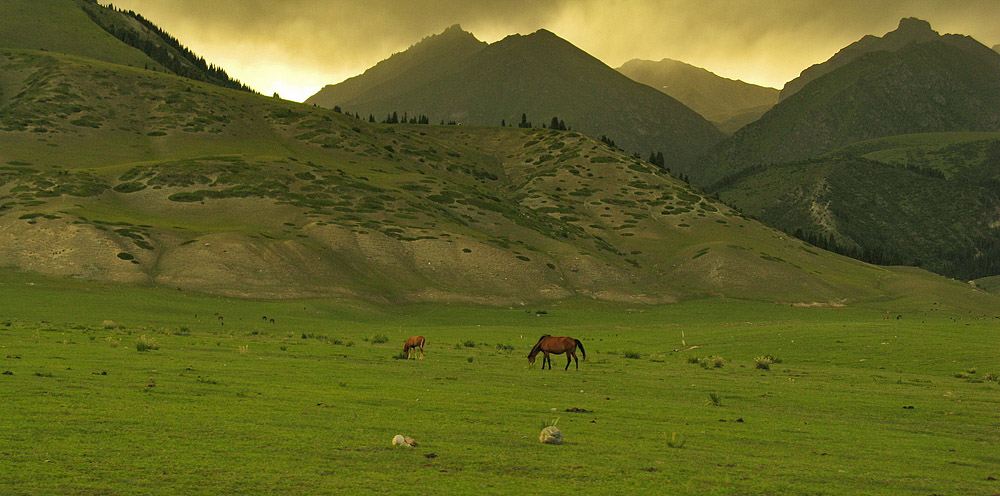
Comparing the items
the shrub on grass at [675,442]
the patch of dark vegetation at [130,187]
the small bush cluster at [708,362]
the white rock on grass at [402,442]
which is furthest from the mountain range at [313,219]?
the shrub on grass at [675,442]

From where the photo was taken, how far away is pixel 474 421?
16344 millimetres

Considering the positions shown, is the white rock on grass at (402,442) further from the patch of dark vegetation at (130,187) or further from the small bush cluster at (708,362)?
the patch of dark vegetation at (130,187)

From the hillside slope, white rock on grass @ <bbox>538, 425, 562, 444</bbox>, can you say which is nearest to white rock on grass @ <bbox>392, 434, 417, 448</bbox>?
white rock on grass @ <bbox>538, 425, 562, 444</bbox>

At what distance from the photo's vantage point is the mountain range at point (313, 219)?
3334 inches

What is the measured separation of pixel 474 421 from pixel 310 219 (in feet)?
319

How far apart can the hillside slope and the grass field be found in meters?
48.2

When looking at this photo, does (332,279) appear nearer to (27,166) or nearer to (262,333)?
(262,333)

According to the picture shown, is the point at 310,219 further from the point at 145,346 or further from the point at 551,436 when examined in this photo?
the point at 551,436

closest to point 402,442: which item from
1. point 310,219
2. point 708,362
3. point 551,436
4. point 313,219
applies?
point 551,436

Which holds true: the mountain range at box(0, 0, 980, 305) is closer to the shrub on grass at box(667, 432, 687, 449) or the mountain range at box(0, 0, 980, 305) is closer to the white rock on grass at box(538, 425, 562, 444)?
the white rock on grass at box(538, 425, 562, 444)

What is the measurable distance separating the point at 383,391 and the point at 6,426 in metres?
10.3

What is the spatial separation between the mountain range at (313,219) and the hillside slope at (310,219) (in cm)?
39

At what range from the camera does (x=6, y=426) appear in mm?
Answer: 12062

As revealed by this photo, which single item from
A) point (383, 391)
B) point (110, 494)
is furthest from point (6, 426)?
point (383, 391)
